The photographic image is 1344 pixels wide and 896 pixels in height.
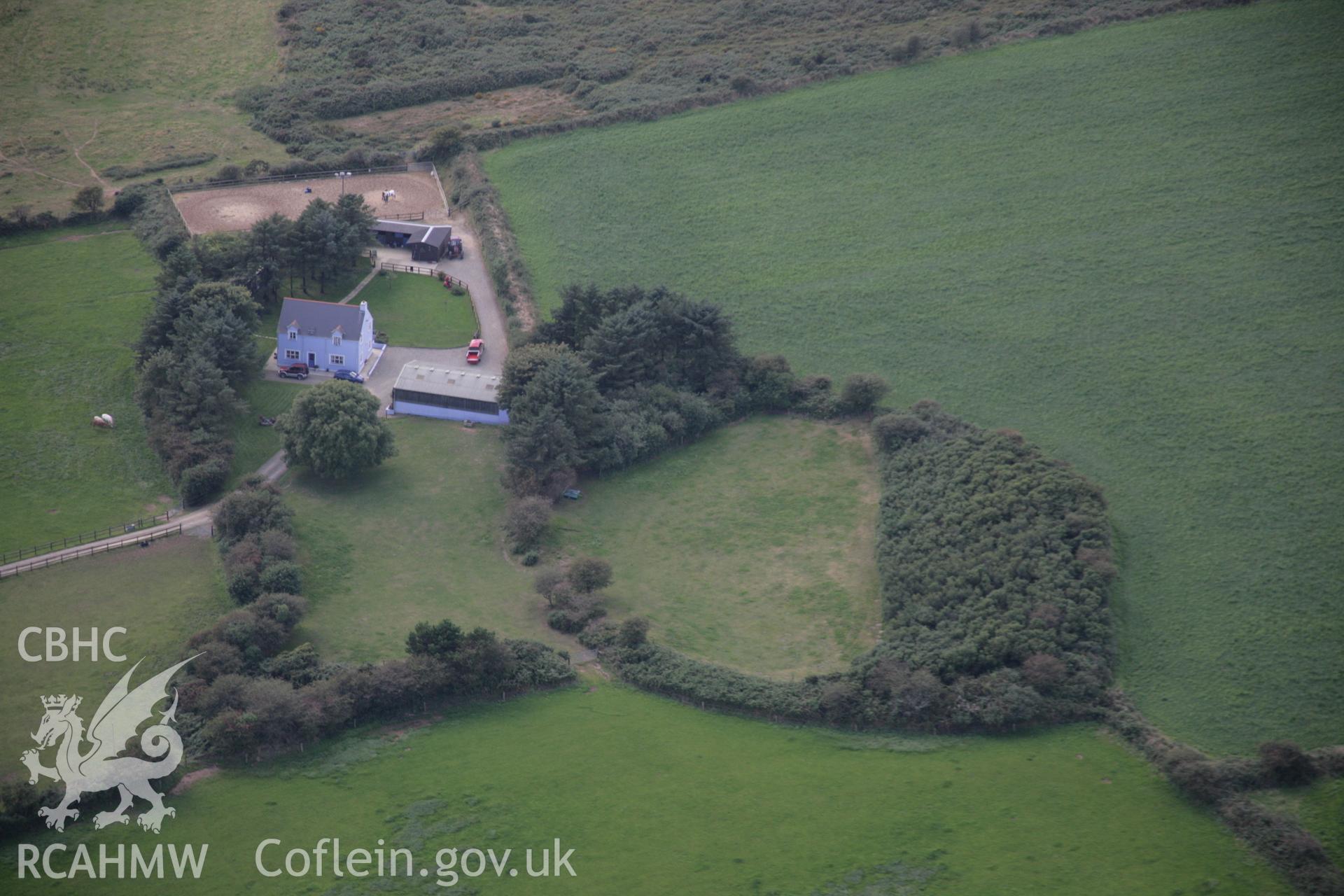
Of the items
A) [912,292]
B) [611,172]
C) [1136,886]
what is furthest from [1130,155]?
[1136,886]

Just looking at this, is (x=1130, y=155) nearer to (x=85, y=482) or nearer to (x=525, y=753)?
(x=525, y=753)

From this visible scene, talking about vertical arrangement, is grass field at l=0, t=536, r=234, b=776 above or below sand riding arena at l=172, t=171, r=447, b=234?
below

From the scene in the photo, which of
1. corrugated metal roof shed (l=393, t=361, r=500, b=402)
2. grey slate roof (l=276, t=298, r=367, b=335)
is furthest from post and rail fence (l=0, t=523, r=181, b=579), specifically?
grey slate roof (l=276, t=298, r=367, b=335)

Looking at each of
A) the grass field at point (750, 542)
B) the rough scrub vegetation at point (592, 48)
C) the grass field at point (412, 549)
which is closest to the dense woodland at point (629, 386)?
the grass field at point (750, 542)

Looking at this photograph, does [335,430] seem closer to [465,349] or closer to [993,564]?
[465,349]

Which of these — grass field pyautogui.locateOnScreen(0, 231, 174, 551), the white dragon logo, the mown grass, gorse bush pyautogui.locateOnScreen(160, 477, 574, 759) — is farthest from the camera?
the mown grass

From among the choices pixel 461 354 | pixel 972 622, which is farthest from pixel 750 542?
pixel 461 354

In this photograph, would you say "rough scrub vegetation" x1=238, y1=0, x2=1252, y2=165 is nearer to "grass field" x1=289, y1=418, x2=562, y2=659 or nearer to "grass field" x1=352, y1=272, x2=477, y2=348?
"grass field" x1=352, y1=272, x2=477, y2=348
